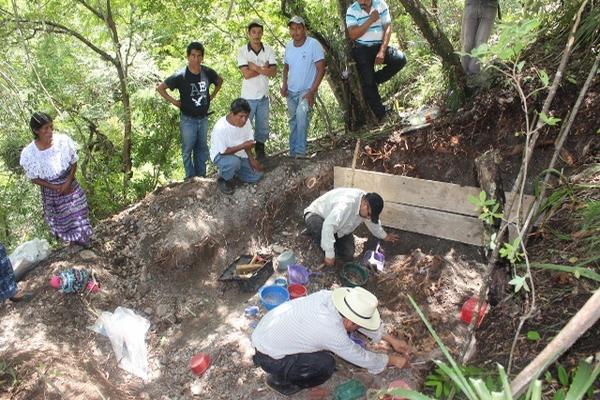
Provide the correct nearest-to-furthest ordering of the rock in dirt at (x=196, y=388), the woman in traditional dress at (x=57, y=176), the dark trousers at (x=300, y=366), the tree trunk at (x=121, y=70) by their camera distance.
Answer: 1. the dark trousers at (x=300, y=366)
2. the rock in dirt at (x=196, y=388)
3. the woman in traditional dress at (x=57, y=176)
4. the tree trunk at (x=121, y=70)

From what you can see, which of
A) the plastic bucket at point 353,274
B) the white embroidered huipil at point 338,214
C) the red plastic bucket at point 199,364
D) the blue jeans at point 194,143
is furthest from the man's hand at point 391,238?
the blue jeans at point 194,143

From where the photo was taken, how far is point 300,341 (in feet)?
10.8

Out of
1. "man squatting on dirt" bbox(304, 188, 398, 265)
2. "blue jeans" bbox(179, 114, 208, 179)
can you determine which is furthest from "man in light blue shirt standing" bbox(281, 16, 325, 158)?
"man squatting on dirt" bbox(304, 188, 398, 265)

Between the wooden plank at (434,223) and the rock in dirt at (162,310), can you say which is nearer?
the rock in dirt at (162,310)

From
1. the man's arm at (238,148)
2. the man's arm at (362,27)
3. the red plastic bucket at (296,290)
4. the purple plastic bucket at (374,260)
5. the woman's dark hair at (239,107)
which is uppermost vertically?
the man's arm at (362,27)

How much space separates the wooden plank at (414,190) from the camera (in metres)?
4.96

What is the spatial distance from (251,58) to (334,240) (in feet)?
8.24

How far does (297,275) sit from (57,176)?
2.58m

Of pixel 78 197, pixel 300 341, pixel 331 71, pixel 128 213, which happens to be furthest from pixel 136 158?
pixel 300 341

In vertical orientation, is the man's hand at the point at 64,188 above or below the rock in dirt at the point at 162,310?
above

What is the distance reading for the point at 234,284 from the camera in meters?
4.95

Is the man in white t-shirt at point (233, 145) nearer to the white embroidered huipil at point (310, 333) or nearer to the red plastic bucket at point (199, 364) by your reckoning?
the red plastic bucket at point (199, 364)

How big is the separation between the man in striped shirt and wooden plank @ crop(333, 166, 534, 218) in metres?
1.21

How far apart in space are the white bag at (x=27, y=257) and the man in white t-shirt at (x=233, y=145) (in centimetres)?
202
